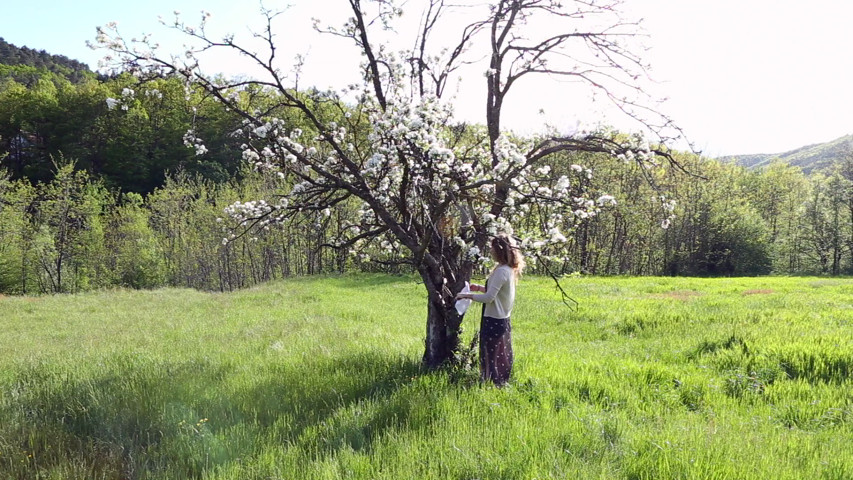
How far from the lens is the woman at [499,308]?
17.4 feet

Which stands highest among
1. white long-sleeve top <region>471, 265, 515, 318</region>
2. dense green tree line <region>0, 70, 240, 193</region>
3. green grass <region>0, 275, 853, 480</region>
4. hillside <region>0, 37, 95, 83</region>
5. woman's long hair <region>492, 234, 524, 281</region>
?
hillside <region>0, 37, 95, 83</region>

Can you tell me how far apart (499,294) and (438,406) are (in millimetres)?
1556

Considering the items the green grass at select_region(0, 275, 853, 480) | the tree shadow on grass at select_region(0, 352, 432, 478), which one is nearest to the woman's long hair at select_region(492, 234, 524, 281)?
the green grass at select_region(0, 275, 853, 480)

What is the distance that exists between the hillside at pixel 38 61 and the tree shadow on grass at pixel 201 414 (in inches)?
5070

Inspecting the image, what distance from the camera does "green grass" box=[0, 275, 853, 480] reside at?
12.3 ft

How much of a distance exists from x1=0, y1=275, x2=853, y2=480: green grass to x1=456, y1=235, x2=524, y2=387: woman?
1.07ft

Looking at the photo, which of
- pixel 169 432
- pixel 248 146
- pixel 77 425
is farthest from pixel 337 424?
pixel 248 146

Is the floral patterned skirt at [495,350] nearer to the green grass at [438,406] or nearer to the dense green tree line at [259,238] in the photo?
the green grass at [438,406]

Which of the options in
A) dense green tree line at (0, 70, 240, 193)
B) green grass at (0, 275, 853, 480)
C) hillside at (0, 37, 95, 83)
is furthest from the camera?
hillside at (0, 37, 95, 83)

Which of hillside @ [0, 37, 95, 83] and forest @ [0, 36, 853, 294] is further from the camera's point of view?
hillside @ [0, 37, 95, 83]

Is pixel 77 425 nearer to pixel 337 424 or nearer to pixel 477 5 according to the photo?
pixel 337 424

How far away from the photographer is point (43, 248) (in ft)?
123

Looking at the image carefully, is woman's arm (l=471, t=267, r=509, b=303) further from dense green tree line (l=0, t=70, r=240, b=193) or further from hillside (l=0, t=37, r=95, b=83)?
hillside (l=0, t=37, r=95, b=83)

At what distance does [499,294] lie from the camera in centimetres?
550
